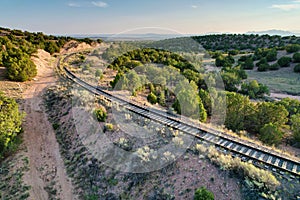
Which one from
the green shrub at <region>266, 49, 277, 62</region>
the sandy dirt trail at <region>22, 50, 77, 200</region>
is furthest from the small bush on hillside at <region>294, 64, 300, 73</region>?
the sandy dirt trail at <region>22, 50, 77, 200</region>

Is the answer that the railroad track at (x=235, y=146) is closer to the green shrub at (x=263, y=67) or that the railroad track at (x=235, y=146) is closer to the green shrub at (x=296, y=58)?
the green shrub at (x=263, y=67)

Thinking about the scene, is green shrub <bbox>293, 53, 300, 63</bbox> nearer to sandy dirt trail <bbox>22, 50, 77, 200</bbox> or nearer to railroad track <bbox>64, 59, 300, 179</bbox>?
railroad track <bbox>64, 59, 300, 179</bbox>

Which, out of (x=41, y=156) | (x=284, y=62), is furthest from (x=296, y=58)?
(x=41, y=156)

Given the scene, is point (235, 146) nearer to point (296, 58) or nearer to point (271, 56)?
point (296, 58)

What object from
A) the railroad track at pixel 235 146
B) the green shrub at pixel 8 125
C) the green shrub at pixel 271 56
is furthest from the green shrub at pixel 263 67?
the green shrub at pixel 8 125

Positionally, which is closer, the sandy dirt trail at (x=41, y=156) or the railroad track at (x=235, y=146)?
the railroad track at (x=235, y=146)

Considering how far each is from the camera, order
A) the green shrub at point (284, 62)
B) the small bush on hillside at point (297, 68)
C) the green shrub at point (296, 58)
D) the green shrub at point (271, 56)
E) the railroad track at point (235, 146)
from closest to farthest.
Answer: the railroad track at point (235, 146) → the small bush on hillside at point (297, 68) → the green shrub at point (296, 58) → the green shrub at point (284, 62) → the green shrub at point (271, 56)

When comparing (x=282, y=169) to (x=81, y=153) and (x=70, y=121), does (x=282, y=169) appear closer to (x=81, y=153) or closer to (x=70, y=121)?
(x=81, y=153)

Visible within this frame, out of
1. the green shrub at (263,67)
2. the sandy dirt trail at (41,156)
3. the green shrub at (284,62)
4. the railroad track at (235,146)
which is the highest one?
the green shrub at (284,62)

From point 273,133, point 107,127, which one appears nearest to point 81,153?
point 107,127

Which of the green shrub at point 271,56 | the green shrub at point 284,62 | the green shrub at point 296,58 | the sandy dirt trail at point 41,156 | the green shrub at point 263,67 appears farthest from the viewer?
the green shrub at point 271,56
